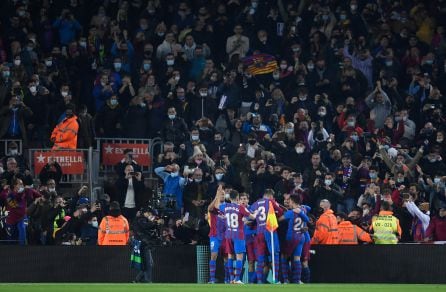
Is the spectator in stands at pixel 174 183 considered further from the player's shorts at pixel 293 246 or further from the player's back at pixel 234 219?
the player's shorts at pixel 293 246

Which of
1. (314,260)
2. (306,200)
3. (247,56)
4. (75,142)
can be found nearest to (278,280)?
(314,260)

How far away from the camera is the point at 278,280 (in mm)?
30406

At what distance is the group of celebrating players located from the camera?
30.0m

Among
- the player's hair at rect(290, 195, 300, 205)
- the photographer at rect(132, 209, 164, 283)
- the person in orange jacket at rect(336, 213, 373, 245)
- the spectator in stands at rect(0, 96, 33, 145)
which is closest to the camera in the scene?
the photographer at rect(132, 209, 164, 283)

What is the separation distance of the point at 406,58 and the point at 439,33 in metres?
1.38

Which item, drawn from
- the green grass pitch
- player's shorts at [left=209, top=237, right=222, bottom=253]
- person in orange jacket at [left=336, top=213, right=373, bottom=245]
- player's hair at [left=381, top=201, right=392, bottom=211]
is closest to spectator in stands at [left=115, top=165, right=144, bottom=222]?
player's shorts at [left=209, top=237, right=222, bottom=253]

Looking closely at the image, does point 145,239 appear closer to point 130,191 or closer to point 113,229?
point 113,229

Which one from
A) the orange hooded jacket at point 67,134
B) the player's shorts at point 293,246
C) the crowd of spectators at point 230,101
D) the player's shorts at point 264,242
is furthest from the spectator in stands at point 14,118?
the player's shorts at point 293,246

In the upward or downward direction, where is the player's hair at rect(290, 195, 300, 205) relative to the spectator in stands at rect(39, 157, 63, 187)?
downward

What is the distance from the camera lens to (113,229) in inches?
1214

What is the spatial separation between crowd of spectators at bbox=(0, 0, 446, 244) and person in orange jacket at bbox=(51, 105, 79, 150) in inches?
1.3

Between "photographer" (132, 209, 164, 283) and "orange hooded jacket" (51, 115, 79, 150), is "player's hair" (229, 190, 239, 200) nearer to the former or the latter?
"photographer" (132, 209, 164, 283)

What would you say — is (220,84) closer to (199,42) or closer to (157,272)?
(199,42)

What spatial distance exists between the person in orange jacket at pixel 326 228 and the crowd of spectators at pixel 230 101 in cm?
98
